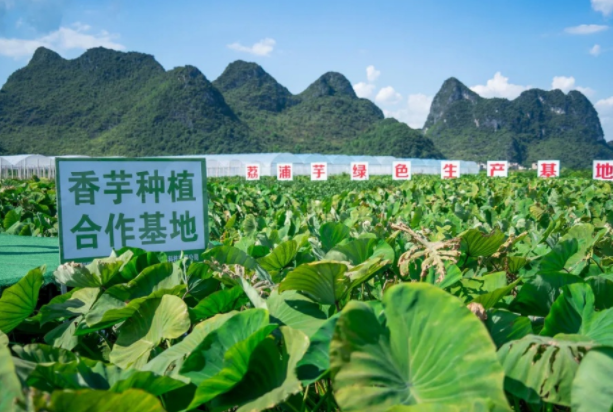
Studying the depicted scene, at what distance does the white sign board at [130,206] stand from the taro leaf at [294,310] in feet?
4.06

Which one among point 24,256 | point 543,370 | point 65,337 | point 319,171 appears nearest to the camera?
point 543,370

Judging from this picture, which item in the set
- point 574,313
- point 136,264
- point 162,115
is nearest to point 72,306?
point 136,264

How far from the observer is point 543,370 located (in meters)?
0.62

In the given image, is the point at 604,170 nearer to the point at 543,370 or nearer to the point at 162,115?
the point at 543,370

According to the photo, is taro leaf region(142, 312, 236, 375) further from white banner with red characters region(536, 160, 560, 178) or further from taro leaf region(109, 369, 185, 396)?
white banner with red characters region(536, 160, 560, 178)

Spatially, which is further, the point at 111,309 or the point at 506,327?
the point at 111,309

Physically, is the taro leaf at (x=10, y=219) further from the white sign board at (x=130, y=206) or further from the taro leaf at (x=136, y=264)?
the taro leaf at (x=136, y=264)

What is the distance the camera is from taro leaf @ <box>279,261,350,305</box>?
2.64 ft

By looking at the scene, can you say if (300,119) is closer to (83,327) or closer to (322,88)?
(322,88)

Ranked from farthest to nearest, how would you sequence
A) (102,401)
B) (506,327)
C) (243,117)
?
(243,117)
(506,327)
(102,401)

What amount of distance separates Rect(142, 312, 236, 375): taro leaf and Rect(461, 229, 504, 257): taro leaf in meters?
0.56

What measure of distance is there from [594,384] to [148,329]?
2.23 ft

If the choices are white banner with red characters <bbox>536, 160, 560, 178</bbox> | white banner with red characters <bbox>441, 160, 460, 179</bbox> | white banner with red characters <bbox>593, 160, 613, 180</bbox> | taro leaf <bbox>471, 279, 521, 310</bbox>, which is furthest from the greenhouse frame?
taro leaf <bbox>471, 279, 521, 310</bbox>

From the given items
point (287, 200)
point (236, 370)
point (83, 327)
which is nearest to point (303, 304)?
point (236, 370)
